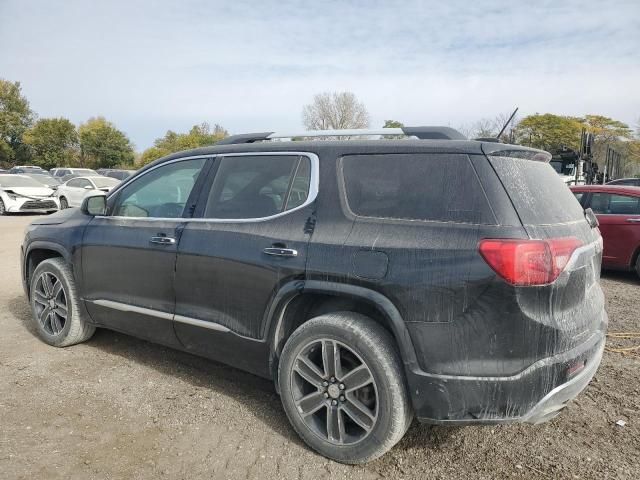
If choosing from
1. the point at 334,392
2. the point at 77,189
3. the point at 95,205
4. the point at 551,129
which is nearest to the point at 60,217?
the point at 95,205

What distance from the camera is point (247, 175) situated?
343cm

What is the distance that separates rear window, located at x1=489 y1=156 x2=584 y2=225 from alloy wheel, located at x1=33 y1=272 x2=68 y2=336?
369 cm

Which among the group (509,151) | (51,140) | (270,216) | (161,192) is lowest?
(270,216)

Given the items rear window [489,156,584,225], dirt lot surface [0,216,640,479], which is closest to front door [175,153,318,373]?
dirt lot surface [0,216,640,479]

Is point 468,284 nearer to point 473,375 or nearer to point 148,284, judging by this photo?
point 473,375

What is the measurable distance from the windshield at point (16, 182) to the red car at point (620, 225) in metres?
17.6

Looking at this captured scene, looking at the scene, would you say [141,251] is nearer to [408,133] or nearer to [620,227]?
[408,133]

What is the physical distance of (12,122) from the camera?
51.3 meters

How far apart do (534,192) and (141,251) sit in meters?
2.67

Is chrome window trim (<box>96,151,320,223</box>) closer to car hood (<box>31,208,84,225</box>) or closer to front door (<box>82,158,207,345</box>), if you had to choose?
front door (<box>82,158,207,345</box>)

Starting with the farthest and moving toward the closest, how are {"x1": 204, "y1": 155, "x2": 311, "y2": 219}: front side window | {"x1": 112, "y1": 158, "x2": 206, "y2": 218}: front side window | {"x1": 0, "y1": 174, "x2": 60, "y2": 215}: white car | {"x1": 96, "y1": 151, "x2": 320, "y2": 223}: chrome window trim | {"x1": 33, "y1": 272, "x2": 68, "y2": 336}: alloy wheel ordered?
{"x1": 0, "y1": 174, "x2": 60, "y2": 215}: white car, {"x1": 33, "y1": 272, "x2": 68, "y2": 336}: alloy wheel, {"x1": 112, "y1": 158, "x2": 206, "y2": 218}: front side window, {"x1": 204, "y1": 155, "x2": 311, "y2": 219}: front side window, {"x1": 96, "y1": 151, "x2": 320, "y2": 223}: chrome window trim

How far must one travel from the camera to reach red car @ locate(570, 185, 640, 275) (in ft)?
25.8

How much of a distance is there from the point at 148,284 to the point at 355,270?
1761mm

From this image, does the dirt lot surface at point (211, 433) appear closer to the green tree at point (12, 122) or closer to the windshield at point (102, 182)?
the windshield at point (102, 182)
